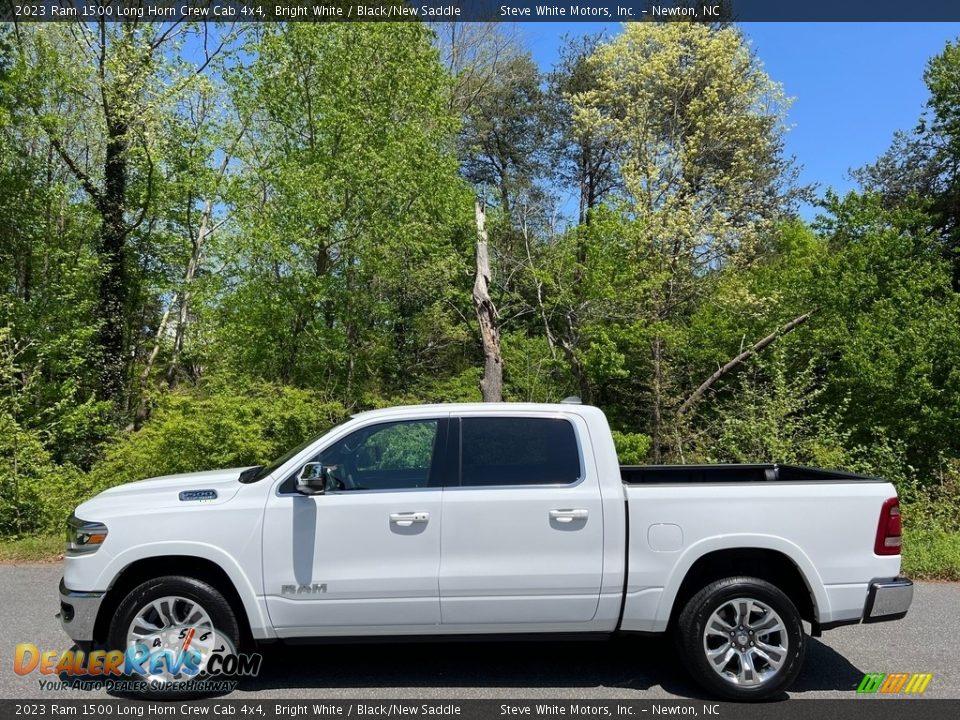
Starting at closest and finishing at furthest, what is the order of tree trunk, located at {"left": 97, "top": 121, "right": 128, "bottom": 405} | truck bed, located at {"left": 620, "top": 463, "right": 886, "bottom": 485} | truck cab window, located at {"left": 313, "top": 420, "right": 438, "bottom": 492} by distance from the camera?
truck cab window, located at {"left": 313, "top": 420, "right": 438, "bottom": 492} → truck bed, located at {"left": 620, "top": 463, "right": 886, "bottom": 485} → tree trunk, located at {"left": 97, "top": 121, "right": 128, "bottom": 405}

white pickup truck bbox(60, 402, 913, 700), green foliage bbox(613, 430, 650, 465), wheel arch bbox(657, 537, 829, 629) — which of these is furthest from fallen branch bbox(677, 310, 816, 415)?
white pickup truck bbox(60, 402, 913, 700)

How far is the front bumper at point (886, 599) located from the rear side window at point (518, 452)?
1.93 metres

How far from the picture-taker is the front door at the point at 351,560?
466cm

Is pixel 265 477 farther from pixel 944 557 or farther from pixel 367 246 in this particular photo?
pixel 367 246

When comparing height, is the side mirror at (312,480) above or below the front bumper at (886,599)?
above

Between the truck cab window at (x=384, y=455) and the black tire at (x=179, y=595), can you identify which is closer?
the black tire at (x=179, y=595)

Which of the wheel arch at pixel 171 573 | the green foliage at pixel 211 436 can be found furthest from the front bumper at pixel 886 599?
the green foliage at pixel 211 436

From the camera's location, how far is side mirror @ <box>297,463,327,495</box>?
15.4ft

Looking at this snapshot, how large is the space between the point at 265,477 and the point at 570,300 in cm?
1641

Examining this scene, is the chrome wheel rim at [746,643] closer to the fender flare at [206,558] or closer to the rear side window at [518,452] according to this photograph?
the rear side window at [518,452]

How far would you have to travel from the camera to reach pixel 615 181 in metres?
29.7

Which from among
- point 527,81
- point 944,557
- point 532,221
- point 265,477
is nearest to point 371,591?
point 265,477

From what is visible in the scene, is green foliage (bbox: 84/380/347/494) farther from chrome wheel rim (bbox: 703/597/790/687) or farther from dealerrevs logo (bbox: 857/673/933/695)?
dealerrevs logo (bbox: 857/673/933/695)

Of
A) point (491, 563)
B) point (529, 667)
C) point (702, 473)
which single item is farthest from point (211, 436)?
point (491, 563)
